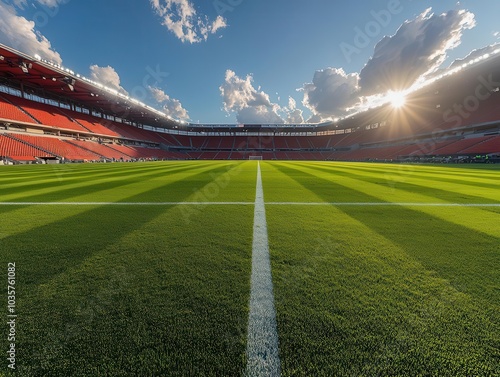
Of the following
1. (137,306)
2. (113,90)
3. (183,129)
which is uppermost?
(113,90)

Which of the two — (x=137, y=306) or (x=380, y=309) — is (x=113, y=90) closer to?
(x=137, y=306)

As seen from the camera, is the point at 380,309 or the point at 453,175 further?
the point at 453,175

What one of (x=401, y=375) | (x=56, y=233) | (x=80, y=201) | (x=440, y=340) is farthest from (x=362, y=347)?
(x=80, y=201)

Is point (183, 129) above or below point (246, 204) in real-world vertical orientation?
above

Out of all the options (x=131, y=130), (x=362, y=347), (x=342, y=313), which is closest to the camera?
(x=362, y=347)

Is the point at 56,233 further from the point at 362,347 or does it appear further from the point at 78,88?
the point at 78,88

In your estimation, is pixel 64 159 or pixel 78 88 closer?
pixel 64 159

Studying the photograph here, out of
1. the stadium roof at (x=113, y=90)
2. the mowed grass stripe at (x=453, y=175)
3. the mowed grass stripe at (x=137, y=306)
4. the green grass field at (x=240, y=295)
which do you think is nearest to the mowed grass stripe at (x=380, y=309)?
the green grass field at (x=240, y=295)

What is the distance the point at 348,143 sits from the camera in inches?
2281

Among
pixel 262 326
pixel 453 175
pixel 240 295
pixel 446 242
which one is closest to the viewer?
pixel 262 326

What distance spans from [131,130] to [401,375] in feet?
189

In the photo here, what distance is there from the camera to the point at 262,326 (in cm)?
132

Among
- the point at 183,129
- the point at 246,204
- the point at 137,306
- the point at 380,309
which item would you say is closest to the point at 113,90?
the point at 183,129

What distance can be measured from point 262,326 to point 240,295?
13.3 inches
